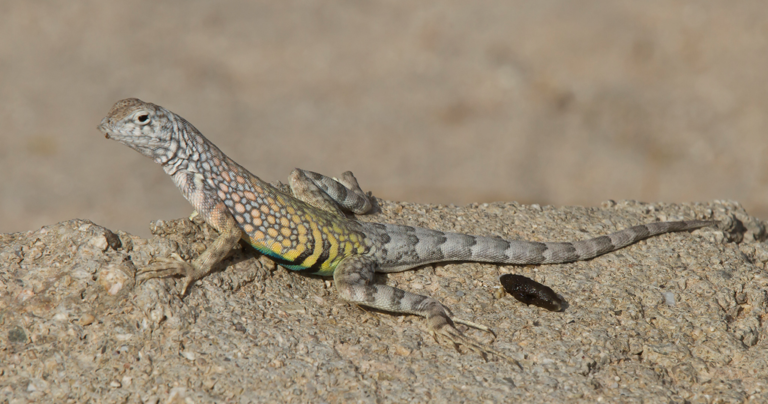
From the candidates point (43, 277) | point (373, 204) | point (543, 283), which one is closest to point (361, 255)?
point (373, 204)

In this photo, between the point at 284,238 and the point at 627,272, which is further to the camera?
the point at 627,272

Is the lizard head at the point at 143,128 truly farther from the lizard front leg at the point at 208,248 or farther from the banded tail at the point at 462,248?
the banded tail at the point at 462,248

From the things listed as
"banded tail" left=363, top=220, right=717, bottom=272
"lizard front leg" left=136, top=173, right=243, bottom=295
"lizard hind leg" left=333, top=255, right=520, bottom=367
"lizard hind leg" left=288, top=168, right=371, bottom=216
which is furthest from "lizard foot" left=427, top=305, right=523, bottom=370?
"lizard front leg" left=136, top=173, right=243, bottom=295

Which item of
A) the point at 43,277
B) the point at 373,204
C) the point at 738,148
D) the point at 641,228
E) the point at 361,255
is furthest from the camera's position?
the point at 738,148

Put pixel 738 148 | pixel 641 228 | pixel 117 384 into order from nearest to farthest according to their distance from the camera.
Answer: pixel 117 384, pixel 641 228, pixel 738 148

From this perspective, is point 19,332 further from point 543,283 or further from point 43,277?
point 543,283

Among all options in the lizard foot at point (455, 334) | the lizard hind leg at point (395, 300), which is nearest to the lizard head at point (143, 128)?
the lizard hind leg at point (395, 300)

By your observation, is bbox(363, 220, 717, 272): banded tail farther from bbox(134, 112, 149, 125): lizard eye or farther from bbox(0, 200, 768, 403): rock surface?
bbox(134, 112, 149, 125): lizard eye
